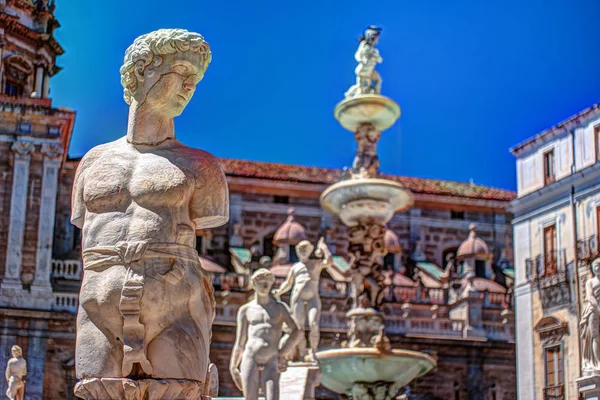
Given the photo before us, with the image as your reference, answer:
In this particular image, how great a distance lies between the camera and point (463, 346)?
113ft

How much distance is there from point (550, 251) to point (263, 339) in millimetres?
16476

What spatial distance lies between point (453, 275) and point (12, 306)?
15053 millimetres

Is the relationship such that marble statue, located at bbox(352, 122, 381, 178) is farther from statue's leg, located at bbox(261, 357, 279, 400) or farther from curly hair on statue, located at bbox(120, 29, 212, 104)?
curly hair on statue, located at bbox(120, 29, 212, 104)

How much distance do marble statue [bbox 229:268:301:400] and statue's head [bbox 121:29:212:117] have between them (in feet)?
20.4

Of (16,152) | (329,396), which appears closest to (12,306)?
(16,152)

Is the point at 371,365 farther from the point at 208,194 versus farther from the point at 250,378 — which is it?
the point at 208,194

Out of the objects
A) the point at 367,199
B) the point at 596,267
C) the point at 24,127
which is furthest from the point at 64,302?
the point at 596,267

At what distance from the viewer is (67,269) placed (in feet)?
100

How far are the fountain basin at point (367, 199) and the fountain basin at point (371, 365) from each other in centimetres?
220

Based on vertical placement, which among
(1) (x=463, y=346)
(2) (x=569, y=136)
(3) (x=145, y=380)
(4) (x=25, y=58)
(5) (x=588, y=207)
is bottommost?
(3) (x=145, y=380)

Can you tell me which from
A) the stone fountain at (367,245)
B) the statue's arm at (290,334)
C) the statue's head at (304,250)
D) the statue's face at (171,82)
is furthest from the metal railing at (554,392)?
the statue's face at (171,82)

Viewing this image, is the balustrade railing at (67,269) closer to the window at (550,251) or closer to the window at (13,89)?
the window at (13,89)

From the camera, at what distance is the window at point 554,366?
25531 mm

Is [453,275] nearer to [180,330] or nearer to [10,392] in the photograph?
[10,392]
